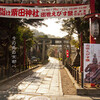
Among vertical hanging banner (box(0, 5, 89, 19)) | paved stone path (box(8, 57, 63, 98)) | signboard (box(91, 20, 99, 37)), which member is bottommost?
paved stone path (box(8, 57, 63, 98))

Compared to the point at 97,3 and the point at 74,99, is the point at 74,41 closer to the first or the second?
the point at 97,3

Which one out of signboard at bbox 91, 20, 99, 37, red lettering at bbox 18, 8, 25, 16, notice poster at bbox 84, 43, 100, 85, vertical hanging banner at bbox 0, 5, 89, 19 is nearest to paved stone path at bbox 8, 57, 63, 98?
notice poster at bbox 84, 43, 100, 85

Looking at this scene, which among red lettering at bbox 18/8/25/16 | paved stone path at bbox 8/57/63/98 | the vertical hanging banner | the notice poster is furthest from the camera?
red lettering at bbox 18/8/25/16

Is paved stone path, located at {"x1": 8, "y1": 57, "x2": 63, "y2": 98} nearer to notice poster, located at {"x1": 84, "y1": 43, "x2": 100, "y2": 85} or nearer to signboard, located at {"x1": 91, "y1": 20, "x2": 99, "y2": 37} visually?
notice poster, located at {"x1": 84, "y1": 43, "x2": 100, "y2": 85}

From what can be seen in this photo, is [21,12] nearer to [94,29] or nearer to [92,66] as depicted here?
[94,29]

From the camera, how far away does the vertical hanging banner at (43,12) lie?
24.0 feet

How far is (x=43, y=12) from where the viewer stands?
7426 millimetres

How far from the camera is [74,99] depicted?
5.16m

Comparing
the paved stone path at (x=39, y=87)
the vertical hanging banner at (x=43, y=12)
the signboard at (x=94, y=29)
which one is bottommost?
the paved stone path at (x=39, y=87)

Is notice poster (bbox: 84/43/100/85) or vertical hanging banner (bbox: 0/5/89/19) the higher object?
vertical hanging banner (bbox: 0/5/89/19)

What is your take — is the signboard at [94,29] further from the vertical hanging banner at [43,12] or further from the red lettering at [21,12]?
→ the red lettering at [21,12]

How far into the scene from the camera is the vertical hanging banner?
730 cm

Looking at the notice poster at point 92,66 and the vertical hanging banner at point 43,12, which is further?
the vertical hanging banner at point 43,12

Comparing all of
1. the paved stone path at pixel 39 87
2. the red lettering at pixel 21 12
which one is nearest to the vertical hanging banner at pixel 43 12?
the red lettering at pixel 21 12
